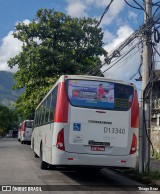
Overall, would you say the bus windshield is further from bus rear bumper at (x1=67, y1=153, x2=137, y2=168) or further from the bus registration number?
bus rear bumper at (x1=67, y1=153, x2=137, y2=168)

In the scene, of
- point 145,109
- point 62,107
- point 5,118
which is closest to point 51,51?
point 145,109

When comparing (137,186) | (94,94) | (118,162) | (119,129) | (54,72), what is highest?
(54,72)

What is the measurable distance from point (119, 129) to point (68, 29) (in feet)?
73.4

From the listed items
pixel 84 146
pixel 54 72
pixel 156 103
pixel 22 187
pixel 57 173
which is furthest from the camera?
pixel 156 103

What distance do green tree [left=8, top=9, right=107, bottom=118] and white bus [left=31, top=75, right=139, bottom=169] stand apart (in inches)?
707

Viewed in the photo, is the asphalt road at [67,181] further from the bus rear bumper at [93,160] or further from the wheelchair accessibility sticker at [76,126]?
the wheelchair accessibility sticker at [76,126]

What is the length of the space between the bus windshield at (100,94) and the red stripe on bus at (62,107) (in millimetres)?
166

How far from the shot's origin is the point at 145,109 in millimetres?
13781

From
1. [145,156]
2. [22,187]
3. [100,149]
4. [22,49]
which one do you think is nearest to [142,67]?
[145,156]

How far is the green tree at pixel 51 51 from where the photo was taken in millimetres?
30719

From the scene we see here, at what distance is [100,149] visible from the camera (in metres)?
11.1

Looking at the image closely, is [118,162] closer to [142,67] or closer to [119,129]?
[119,129]

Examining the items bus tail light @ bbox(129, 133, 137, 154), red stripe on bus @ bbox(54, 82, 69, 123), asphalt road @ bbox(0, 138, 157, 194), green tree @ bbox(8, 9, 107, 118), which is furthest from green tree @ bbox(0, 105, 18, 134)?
bus tail light @ bbox(129, 133, 137, 154)

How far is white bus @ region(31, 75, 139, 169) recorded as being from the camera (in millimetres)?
10922
